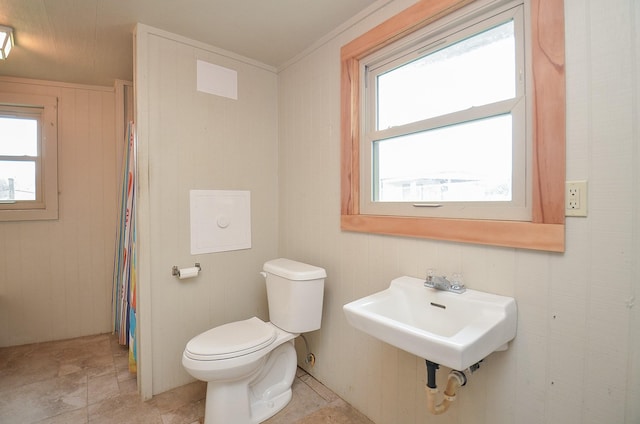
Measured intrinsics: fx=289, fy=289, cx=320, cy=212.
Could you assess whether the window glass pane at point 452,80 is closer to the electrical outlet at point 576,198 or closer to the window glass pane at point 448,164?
the window glass pane at point 448,164

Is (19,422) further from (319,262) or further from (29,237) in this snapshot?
(319,262)

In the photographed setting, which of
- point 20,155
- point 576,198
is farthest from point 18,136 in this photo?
point 576,198

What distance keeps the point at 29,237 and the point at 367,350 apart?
9.46 feet

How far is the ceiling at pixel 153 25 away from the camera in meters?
1.56

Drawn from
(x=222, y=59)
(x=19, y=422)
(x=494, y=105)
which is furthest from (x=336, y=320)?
(x=222, y=59)

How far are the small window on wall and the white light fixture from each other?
789 mm

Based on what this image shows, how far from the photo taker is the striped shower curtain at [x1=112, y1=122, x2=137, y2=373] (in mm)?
1930

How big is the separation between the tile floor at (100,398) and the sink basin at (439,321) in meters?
0.81

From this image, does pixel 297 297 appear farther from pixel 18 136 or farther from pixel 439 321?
pixel 18 136

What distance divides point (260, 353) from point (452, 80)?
5.40 ft

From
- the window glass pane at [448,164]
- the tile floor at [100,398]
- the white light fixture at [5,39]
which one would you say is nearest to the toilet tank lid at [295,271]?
the window glass pane at [448,164]

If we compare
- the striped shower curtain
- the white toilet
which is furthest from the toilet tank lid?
the striped shower curtain

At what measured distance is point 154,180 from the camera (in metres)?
1.80

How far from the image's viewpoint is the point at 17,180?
241cm
